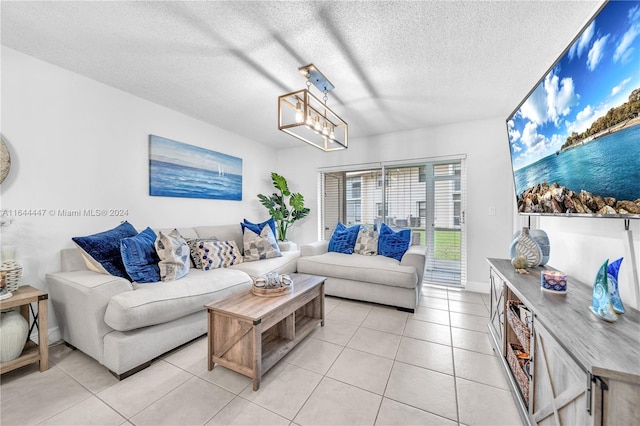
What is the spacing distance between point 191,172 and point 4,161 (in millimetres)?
1568

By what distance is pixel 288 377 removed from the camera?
1659 mm

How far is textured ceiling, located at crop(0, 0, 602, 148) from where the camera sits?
1562 millimetres

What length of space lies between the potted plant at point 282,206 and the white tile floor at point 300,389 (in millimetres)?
2549

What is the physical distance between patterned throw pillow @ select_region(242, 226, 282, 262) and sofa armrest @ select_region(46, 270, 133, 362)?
145 cm

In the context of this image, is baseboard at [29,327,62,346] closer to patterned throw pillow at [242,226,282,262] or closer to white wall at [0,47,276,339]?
white wall at [0,47,276,339]

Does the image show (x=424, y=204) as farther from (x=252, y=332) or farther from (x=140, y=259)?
(x=140, y=259)

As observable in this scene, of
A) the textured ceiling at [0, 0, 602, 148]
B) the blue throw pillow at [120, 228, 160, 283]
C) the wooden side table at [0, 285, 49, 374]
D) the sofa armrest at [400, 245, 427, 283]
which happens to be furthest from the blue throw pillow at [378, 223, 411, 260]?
the wooden side table at [0, 285, 49, 374]

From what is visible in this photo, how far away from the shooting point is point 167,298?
6.04ft

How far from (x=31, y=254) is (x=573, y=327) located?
353 cm

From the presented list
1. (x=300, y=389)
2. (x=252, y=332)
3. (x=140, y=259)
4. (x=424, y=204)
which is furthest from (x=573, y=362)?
(x=424, y=204)

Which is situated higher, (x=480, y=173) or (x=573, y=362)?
(x=480, y=173)

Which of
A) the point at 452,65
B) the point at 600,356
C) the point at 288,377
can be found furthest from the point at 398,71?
the point at 288,377

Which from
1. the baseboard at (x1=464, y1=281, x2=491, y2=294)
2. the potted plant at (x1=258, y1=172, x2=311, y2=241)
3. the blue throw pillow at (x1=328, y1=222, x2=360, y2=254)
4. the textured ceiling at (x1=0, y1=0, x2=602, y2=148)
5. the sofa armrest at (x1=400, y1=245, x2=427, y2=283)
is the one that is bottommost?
the baseboard at (x1=464, y1=281, x2=491, y2=294)

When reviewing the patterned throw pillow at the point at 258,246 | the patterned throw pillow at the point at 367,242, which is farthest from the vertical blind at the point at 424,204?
the patterned throw pillow at the point at 258,246
